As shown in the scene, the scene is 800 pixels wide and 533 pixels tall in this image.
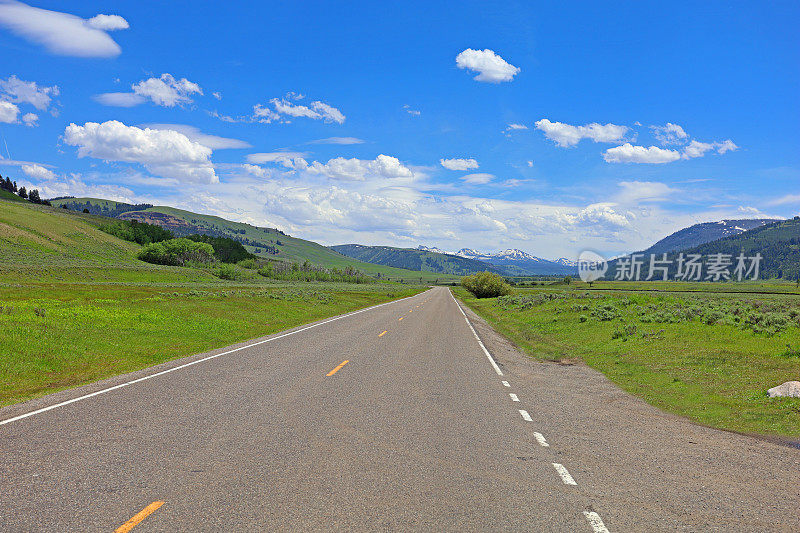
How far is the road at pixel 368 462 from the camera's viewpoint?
5.08 metres

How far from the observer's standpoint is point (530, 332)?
2834cm

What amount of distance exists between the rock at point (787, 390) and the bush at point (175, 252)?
150 m

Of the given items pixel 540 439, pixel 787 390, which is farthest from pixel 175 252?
pixel 787 390

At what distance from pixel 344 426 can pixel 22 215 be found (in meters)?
166

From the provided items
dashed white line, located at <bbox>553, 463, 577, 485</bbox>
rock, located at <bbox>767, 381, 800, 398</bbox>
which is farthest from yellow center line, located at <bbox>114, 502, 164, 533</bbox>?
rock, located at <bbox>767, 381, 800, 398</bbox>

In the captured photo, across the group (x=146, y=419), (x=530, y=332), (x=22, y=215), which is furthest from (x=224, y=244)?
(x=146, y=419)

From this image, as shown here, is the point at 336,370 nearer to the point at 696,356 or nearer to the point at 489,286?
the point at 696,356

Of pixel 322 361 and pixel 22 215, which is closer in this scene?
pixel 322 361

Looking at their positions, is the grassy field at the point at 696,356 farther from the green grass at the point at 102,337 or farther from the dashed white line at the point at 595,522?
the green grass at the point at 102,337

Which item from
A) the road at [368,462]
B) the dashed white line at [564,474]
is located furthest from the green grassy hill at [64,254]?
the dashed white line at [564,474]

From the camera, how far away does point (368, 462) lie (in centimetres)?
657

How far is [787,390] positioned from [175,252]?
15348 cm

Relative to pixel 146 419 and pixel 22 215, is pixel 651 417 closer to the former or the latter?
pixel 146 419

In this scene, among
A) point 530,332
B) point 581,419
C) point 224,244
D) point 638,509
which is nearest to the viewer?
point 638,509
